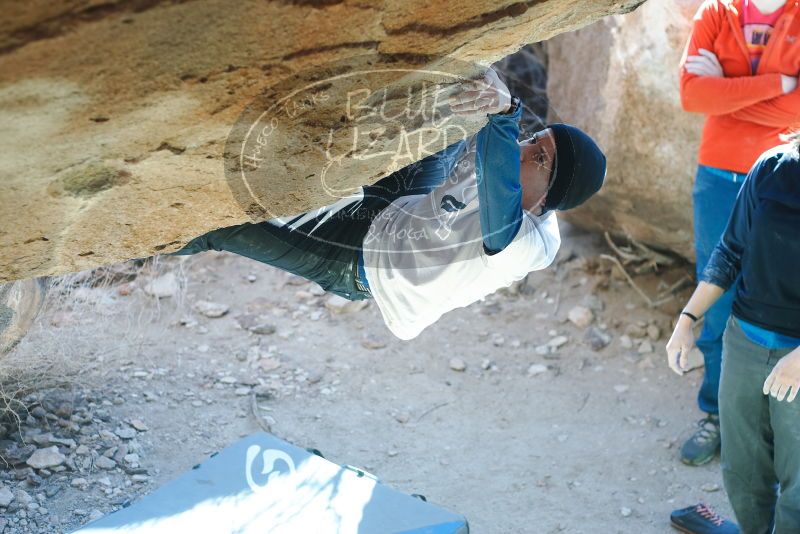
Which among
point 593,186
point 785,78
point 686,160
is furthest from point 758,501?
point 686,160

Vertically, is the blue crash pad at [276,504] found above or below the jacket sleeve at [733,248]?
below

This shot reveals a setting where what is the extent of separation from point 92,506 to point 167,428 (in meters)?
0.53

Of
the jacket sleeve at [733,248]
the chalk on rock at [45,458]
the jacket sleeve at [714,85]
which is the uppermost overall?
the jacket sleeve at [714,85]

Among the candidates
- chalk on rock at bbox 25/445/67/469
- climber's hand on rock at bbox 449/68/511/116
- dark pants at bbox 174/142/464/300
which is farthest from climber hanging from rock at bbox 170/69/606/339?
→ chalk on rock at bbox 25/445/67/469

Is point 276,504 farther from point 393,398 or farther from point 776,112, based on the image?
point 776,112

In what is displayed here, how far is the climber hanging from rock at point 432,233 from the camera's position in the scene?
2.19 metres

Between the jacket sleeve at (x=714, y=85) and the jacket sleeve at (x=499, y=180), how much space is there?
3.66ft

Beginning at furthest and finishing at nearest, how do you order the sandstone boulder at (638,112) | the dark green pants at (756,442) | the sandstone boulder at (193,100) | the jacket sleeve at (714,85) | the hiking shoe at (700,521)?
the sandstone boulder at (638,112) → the hiking shoe at (700,521) → the jacket sleeve at (714,85) → the dark green pants at (756,442) → the sandstone boulder at (193,100)

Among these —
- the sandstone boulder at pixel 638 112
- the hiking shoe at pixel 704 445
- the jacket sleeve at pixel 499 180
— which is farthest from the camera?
the sandstone boulder at pixel 638 112

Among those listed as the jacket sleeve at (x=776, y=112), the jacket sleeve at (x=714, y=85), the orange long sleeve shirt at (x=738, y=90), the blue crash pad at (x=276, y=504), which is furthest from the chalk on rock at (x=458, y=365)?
the jacket sleeve at (x=776, y=112)

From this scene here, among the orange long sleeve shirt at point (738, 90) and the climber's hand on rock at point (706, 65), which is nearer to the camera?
the orange long sleeve shirt at point (738, 90)

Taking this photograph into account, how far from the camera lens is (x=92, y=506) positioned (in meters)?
2.94

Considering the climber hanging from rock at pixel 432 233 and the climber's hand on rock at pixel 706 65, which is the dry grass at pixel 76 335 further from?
the climber's hand on rock at pixel 706 65

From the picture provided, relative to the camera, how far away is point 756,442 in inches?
97.2
